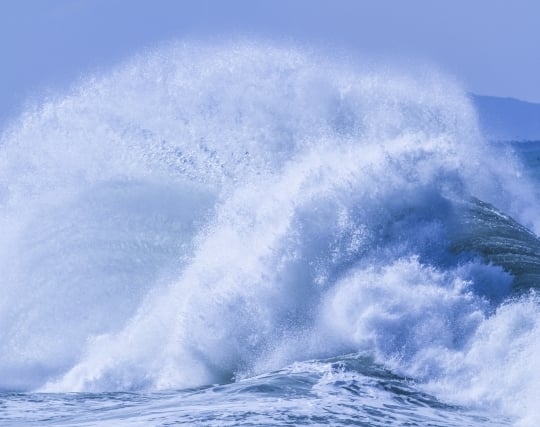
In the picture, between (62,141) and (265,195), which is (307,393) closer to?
(265,195)

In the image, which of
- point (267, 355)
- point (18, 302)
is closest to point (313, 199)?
point (267, 355)

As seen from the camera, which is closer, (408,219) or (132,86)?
(408,219)

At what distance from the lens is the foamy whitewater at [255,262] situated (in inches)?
438

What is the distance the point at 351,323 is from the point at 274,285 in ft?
5.23

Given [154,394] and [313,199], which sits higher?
[313,199]

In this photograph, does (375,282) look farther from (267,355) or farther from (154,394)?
(154,394)

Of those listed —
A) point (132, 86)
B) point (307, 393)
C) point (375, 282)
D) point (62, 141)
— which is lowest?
point (307, 393)

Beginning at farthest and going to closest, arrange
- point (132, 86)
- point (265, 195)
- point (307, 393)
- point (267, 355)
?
point (132, 86) < point (265, 195) < point (267, 355) < point (307, 393)

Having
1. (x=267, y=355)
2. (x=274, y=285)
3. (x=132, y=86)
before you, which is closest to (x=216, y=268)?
(x=274, y=285)

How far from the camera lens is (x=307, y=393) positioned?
35.5 feet

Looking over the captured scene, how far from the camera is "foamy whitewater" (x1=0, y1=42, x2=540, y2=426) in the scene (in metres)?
11.1

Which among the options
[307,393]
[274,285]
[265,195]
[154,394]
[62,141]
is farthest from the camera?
[62,141]

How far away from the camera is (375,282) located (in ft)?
43.9

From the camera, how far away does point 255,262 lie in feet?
46.9
